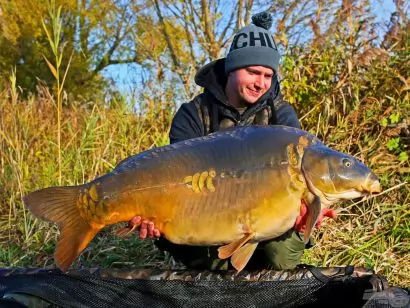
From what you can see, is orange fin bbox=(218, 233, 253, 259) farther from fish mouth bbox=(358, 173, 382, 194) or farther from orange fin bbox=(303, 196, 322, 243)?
fish mouth bbox=(358, 173, 382, 194)

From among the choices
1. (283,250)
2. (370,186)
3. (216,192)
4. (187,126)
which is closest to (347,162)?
(370,186)

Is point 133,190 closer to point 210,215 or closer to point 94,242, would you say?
point 210,215

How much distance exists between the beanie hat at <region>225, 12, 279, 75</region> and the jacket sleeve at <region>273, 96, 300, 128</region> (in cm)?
12

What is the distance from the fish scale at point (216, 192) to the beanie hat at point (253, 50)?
20.1 inches

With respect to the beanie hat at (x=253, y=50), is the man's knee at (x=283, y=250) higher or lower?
lower

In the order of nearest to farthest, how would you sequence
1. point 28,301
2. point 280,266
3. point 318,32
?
point 28,301, point 280,266, point 318,32

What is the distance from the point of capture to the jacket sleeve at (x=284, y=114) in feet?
6.68

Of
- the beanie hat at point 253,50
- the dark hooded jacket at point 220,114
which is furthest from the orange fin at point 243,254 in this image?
the beanie hat at point 253,50

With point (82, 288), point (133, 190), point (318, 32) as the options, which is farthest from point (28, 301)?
point (318, 32)

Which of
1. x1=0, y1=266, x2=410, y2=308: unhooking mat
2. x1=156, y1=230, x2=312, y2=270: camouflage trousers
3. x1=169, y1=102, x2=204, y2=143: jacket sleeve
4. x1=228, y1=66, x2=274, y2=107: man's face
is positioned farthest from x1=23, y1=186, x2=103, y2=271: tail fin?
x1=228, y1=66, x2=274, y2=107: man's face

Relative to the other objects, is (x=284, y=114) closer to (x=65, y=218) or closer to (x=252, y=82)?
(x=252, y=82)

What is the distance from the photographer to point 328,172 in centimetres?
145

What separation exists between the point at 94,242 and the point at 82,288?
44.2 inches

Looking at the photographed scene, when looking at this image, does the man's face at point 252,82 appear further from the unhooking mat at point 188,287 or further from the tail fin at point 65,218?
the tail fin at point 65,218
